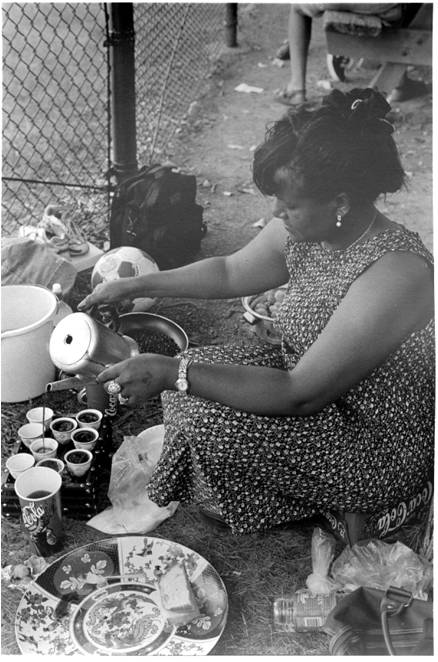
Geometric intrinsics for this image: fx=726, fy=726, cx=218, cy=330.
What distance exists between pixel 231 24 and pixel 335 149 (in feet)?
18.6

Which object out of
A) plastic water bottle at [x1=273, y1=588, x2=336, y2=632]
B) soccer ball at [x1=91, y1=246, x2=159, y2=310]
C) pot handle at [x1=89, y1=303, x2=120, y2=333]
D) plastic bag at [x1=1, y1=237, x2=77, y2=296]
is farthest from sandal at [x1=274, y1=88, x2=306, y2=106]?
plastic water bottle at [x1=273, y1=588, x2=336, y2=632]

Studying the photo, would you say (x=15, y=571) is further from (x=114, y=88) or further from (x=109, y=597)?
(x=114, y=88)

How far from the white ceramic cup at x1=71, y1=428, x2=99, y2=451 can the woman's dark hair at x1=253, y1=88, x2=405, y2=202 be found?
1133 millimetres

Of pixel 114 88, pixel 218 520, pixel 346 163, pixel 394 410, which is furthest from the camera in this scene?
pixel 114 88

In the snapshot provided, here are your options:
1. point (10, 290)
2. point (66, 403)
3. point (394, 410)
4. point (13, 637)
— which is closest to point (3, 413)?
point (66, 403)

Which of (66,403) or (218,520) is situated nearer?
(218,520)

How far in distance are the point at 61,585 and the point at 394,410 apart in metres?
1.10

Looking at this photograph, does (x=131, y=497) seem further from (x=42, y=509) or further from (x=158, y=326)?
(x=158, y=326)

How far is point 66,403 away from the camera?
302 centimetres

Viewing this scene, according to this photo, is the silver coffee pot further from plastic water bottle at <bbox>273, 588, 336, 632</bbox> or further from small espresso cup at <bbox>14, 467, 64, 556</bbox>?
plastic water bottle at <bbox>273, 588, 336, 632</bbox>

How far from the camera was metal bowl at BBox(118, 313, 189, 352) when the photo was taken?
300 centimetres

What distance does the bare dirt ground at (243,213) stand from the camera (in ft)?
7.07

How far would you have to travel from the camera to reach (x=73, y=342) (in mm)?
2057

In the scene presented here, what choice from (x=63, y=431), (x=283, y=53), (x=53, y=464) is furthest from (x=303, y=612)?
(x=283, y=53)
